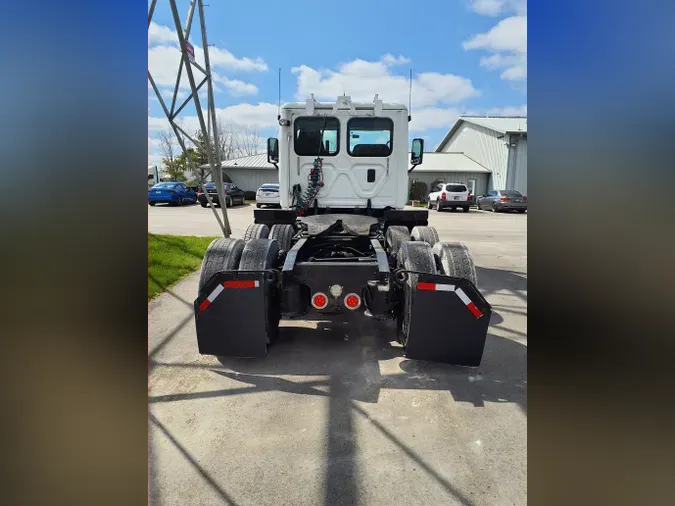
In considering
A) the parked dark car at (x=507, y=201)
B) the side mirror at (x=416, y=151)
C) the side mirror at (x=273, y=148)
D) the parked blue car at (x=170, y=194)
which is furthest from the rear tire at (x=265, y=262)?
the parked dark car at (x=507, y=201)

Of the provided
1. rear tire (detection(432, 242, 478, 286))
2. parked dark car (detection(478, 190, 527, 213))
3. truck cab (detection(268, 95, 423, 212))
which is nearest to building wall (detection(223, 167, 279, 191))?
parked dark car (detection(478, 190, 527, 213))

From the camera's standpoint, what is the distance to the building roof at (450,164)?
1214 inches

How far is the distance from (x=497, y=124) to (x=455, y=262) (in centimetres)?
3226

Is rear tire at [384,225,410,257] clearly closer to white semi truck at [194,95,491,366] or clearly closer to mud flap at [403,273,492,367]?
white semi truck at [194,95,491,366]

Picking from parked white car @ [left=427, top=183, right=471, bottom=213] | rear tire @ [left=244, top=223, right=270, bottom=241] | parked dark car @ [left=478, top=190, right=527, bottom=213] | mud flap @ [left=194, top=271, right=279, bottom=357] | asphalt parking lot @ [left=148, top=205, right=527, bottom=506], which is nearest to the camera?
asphalt parking lot @ [left=148, top=205, right=527, bottom=506]

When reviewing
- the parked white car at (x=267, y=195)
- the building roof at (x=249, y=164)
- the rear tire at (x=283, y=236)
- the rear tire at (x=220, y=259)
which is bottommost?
the rear tire at (x=220, y=259)

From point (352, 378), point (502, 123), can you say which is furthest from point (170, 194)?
point (502, 123)

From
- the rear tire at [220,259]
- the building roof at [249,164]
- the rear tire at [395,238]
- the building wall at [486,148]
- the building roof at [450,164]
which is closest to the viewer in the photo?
the rear tire at [220,259]

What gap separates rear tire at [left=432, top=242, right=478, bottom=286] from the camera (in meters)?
4.00

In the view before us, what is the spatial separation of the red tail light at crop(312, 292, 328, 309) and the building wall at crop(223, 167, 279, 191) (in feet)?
100

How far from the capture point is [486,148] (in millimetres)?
31828

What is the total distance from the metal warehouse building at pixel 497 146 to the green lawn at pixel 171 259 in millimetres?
19881

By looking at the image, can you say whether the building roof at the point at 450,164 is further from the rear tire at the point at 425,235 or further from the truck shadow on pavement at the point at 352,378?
the truck shadow on pavement at the point at 352,378
